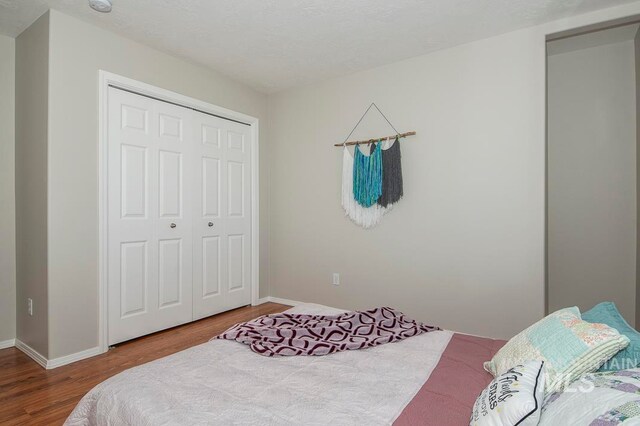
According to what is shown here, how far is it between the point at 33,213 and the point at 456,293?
3440mm

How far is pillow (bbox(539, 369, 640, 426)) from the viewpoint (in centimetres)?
76

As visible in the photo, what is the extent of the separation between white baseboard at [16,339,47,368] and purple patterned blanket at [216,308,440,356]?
1.66m

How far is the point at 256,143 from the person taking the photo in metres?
4.10

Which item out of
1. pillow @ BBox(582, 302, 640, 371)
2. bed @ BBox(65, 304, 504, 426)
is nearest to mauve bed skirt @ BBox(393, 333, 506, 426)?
bed @ BBox(65, 304, 504, 426)

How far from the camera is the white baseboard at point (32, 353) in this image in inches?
98.4

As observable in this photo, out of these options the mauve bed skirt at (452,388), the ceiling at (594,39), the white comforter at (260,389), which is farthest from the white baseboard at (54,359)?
the ceiling at (594,39)

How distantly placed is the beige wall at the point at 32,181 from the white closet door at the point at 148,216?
422 mm

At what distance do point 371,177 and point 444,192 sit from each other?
69cm

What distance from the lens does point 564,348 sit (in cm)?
112

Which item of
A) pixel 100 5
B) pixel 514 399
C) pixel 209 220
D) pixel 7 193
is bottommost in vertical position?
pixel 514 399

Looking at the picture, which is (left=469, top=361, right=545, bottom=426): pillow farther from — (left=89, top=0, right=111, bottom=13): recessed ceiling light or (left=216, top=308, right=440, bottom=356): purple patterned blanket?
(left=89, top=0, right=111, bottom=13): recessed ceiling light

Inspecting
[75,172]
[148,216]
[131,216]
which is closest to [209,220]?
[148,216]

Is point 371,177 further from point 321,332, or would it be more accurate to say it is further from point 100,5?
point 100,5

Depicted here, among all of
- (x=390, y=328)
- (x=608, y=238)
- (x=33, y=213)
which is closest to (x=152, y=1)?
(x=33, y=213)
